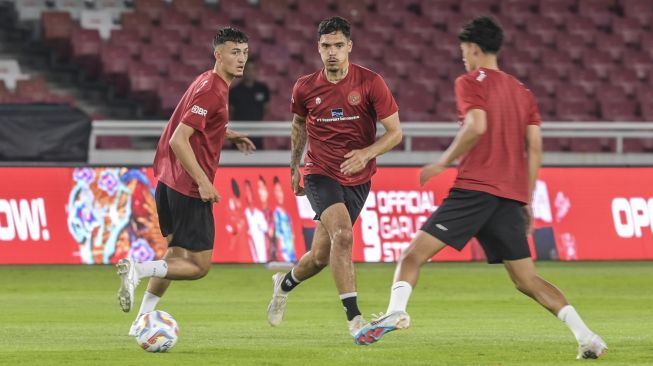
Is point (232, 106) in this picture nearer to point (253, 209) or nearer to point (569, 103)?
point (253, 209)

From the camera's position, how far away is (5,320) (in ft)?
42.3

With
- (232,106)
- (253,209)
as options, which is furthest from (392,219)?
(232,106)

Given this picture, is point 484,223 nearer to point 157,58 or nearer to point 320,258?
point 320,258

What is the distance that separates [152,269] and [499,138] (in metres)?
2.63

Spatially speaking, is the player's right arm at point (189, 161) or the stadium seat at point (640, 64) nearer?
the player's right arm at point (189, 161)

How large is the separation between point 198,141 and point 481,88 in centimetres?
232

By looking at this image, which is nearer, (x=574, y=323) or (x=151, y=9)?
(x=574, y=323)

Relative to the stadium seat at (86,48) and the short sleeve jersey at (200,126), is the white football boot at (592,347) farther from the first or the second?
the stadium seat at (86,48)

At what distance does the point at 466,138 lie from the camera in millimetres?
9320

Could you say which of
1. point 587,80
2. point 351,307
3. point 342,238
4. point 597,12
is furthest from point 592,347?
point 597,12

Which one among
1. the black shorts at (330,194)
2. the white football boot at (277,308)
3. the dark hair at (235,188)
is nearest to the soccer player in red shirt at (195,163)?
the black shorts at (330,194)

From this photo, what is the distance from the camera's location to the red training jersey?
11336mm

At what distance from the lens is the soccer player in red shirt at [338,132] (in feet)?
36.5

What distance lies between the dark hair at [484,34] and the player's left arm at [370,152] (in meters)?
1.60
